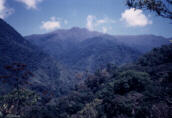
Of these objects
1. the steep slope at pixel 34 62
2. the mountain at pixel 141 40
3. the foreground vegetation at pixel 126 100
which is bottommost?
the foreground vegetation at pixel 126 100

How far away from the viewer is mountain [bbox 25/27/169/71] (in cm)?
10244

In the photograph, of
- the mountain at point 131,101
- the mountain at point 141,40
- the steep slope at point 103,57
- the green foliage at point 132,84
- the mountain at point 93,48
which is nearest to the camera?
the mountain at point 131,101

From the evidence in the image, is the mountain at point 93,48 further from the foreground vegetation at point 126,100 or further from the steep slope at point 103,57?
the foreground vegetation at point 126,100

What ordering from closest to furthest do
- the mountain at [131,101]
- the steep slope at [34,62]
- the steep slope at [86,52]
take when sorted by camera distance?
the mountain at [131,101] → the steep slope at [34,62] → the steep slope at [86,52]

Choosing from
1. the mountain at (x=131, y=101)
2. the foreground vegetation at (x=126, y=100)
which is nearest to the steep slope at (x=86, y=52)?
the foreground vegetation at (x=126, y=100)

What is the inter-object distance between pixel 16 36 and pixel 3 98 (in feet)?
231

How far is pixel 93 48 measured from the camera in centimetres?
12962

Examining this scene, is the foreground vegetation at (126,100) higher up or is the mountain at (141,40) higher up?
the mountain at (141,40)

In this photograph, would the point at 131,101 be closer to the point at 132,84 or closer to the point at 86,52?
the point at 132,84

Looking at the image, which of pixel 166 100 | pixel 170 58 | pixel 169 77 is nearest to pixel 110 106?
pixel 166 100

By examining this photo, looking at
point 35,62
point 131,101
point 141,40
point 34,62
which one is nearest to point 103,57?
point 35,62

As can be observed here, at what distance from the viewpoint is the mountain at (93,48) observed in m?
102

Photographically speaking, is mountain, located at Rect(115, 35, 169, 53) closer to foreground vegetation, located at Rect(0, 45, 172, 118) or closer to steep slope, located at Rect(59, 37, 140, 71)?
steep slope, located at Rect(59, 37, 140, 71)

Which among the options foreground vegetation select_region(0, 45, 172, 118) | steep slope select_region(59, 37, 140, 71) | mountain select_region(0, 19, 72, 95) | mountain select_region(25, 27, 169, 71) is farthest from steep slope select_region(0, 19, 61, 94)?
foreground vegetation select_region(0, 45, 172, 118)
